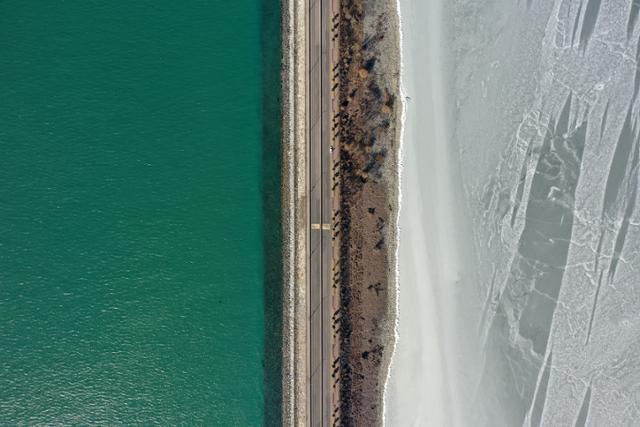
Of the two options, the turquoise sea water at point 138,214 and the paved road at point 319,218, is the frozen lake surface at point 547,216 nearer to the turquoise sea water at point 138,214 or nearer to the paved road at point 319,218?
the paved road at point 319,218

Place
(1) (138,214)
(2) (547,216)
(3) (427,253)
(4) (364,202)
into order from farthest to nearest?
(1) (138,214) → (3) (427,253) → (4) (364,202) → (2) (547,216)

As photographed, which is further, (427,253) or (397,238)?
(427,253)

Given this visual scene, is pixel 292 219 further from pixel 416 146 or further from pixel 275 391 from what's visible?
pixel 275 391

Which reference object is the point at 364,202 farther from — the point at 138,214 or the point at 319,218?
the point at 138,214

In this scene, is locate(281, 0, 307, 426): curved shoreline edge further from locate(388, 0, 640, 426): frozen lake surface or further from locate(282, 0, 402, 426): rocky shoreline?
locate(388, 0, 640, 426): frozen lake surface

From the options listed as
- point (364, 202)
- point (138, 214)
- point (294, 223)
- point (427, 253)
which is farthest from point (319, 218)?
point (138, 214)

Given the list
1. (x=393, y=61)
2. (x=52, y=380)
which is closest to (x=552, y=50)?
(x=393, y=61)
